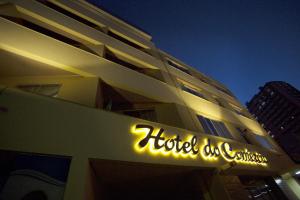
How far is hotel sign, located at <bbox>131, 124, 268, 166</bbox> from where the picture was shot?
548cm

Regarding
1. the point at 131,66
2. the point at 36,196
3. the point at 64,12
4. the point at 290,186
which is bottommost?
the point at 36,196

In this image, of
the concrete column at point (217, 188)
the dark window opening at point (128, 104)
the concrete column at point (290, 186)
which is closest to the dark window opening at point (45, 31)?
the dark window opening at point (128, 104)

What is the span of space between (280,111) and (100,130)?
80.3 metres

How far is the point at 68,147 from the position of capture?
3943 mm

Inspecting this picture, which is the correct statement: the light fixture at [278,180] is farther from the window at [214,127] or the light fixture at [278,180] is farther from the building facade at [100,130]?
the window at [214,127]

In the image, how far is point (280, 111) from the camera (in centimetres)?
6525

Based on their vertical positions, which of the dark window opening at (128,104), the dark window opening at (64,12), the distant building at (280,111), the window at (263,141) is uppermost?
the distant building at (280,111)

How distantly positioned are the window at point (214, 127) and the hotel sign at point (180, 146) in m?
1.80

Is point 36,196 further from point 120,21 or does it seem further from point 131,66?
point 120,21

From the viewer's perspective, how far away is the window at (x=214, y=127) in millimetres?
10069

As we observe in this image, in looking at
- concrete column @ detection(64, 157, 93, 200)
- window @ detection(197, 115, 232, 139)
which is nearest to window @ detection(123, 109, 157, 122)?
window @ detection(197, 115, 232, 139)

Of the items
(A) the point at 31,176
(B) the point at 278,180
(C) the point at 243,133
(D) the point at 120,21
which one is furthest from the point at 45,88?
(B) the point at 278,180

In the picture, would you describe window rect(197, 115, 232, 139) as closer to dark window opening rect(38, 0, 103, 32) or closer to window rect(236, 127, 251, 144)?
window rect(236, 127, 251, 144)

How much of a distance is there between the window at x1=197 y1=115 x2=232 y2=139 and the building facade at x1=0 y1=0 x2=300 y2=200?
0.30 ft
